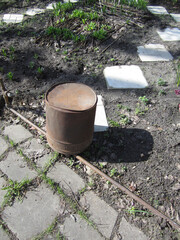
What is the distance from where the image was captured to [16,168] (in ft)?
8.05

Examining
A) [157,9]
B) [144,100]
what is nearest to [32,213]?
[144,100]

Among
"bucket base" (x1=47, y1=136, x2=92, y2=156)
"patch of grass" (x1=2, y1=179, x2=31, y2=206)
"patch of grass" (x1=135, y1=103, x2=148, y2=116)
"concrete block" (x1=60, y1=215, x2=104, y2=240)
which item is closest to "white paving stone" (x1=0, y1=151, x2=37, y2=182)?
"patch of grass" (x1=2, y1=179, x2=31, y2=206)

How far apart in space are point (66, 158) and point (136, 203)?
0.96 metres

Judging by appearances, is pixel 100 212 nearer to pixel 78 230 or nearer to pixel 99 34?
pixel 78 230

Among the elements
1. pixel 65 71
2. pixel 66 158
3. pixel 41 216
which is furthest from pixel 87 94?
pixel 65 71

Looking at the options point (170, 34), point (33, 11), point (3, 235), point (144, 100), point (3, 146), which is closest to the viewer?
point (3, 235)

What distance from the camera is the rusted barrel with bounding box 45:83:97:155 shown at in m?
2.07

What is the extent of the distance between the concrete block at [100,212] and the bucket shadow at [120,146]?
1.62 ft

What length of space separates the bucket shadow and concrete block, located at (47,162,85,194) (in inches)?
11.5

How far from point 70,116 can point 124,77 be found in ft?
6.40

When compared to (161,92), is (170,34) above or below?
above

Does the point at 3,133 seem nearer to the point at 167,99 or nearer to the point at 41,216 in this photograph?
the point at 41,216

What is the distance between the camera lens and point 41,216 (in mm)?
2053

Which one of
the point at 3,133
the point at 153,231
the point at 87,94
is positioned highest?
the point at 87,94
